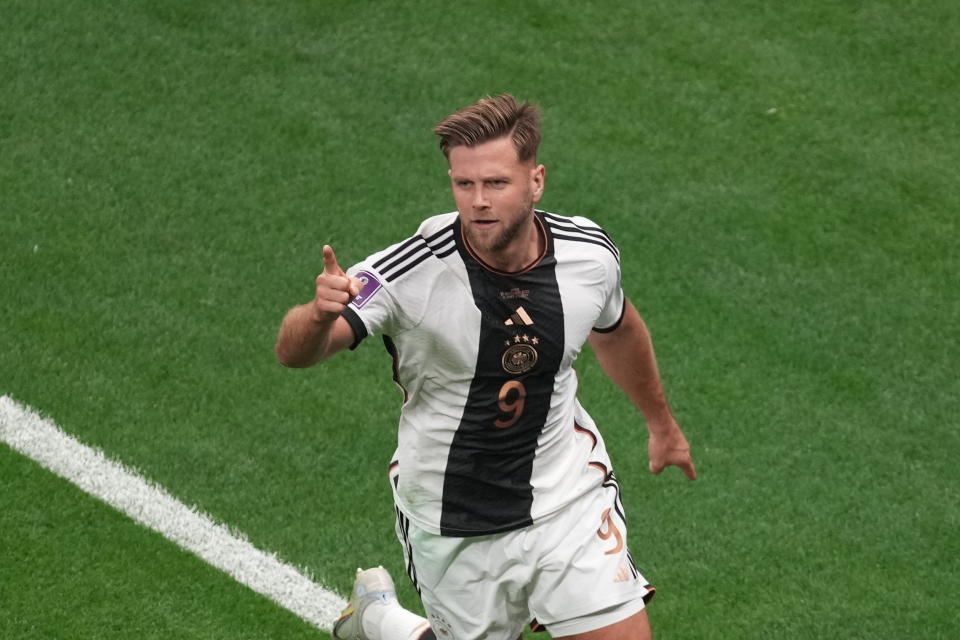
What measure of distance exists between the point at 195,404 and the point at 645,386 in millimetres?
2407

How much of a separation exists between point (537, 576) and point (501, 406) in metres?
0.60

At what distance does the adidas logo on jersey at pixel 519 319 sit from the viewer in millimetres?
4695

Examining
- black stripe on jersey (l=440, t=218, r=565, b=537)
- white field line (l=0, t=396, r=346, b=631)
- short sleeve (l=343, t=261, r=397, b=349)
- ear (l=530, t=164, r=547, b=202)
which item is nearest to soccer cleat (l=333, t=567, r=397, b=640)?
white field line (l=0, t=396, r=346, b=631)

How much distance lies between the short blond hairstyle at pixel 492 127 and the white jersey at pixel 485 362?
33 centimetres

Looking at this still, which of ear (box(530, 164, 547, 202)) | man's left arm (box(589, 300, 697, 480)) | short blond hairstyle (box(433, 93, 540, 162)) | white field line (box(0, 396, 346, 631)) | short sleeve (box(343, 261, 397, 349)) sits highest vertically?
short blond hairstyle (box(433, 93, 540, 162))

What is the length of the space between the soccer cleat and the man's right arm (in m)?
1.53

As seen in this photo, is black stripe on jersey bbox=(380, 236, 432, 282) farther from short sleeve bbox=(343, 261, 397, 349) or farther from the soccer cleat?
the soccer cleat

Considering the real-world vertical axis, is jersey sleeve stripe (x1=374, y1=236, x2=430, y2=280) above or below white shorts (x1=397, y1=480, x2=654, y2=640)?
above

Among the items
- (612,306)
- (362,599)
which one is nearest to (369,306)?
(612,306)

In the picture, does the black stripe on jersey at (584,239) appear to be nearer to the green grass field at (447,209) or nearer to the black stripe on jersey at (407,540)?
the black stripe on jersey at (407,540)

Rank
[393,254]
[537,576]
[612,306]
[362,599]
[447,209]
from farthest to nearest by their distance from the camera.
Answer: [447,209] → [362,599] → [612,306] → [537,576] → [393,254]

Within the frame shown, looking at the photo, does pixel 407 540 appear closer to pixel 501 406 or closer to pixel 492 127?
pixel 501 406

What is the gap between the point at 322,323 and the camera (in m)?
4.16

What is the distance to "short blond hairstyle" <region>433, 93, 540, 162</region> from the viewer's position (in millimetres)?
4520
